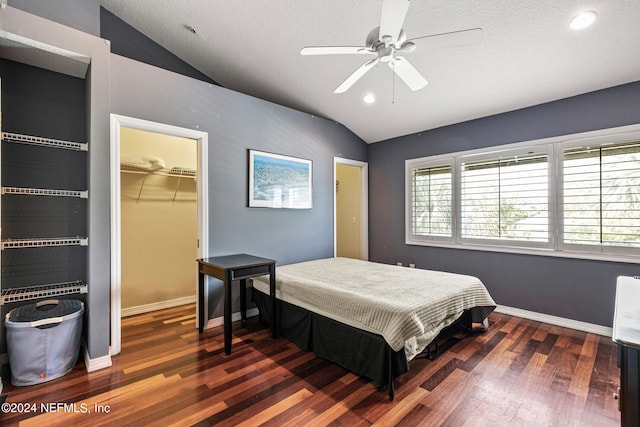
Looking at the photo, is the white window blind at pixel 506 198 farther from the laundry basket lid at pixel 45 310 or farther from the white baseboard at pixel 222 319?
the laundry basket lid at pixel 45 310

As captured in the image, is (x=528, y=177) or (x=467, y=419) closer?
(x=467, y=419)

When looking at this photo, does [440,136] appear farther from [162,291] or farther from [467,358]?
[162,291]

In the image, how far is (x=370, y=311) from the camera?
2.16 m

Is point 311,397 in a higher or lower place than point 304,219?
lower

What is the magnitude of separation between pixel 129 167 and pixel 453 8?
12.0ft

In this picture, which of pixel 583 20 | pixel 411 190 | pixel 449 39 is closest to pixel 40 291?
pixel 449 39

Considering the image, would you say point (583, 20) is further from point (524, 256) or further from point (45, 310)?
point (45, 310)

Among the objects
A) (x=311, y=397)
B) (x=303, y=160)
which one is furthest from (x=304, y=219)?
(x=311, y=397)

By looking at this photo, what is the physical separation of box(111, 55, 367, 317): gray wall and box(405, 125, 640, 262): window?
1.51m

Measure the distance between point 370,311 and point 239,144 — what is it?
92.4 inches

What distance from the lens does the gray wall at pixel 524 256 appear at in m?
2.98

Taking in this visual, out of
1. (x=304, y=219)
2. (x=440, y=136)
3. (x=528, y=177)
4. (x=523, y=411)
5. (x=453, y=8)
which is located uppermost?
(x=453, y=8)

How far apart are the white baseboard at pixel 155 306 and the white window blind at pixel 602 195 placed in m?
4.60

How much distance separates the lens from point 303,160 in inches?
158
